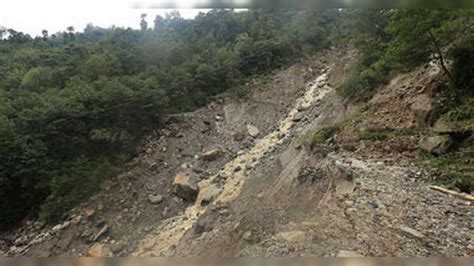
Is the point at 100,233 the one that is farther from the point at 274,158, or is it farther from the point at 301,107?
the point at 301,107

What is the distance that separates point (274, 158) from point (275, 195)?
1717 mm

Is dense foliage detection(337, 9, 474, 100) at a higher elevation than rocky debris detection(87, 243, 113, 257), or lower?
higher

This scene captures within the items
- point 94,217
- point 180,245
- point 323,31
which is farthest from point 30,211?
point 323,31

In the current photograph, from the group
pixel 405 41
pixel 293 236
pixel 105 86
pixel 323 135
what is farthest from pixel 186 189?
pixel 405 41

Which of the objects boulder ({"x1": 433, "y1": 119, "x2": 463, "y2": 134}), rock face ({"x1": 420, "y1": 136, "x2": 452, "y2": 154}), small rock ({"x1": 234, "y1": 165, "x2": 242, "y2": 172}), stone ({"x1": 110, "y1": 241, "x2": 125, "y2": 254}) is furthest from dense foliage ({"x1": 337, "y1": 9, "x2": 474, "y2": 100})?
stone ({"x1": 110, "y1": 241, "x2": 125, "y2": 254})

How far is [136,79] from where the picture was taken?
353 inches

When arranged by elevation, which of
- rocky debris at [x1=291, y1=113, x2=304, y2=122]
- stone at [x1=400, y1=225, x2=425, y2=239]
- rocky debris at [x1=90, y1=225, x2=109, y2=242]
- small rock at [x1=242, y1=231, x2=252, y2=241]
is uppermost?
stone at [x1=400, y1=225, x2=425, y2=239]

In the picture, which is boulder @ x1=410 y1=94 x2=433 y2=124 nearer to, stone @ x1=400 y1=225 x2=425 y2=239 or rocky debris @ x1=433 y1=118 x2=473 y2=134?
rocky debris @ x1=433 y1=118 x2=473 y2=134

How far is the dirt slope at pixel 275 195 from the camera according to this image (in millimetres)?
3043

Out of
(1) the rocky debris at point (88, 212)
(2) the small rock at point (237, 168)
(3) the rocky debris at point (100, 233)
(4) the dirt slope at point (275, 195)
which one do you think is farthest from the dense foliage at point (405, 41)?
(1) the rocky debris at point (88, 212)

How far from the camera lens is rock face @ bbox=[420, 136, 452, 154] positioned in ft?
13.3

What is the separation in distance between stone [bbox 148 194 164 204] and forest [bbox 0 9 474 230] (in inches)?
39.2

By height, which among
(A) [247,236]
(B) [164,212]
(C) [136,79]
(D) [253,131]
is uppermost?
(C) [136,79]

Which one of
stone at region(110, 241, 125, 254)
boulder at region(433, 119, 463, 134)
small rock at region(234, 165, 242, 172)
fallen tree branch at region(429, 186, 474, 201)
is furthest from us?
small rock at region(234, 165, 242, 172)
